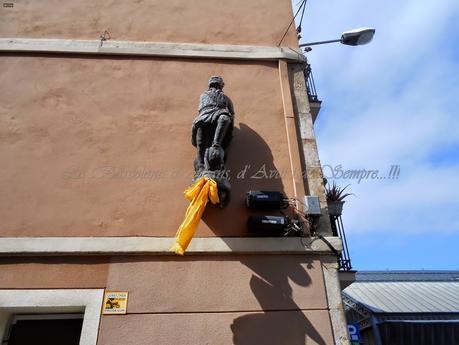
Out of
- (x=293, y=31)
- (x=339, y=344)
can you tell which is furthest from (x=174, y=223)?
(x=293, y=31)

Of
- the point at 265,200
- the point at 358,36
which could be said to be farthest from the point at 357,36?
the point at 265,200

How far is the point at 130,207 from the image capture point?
4.12 metres

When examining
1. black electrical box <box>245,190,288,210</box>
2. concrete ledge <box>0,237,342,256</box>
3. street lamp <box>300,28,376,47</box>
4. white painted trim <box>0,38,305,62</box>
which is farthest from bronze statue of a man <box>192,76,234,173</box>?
street lamp <box>300,28,376,47</box>

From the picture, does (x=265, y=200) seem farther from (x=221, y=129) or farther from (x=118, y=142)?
(x=118, y=142)

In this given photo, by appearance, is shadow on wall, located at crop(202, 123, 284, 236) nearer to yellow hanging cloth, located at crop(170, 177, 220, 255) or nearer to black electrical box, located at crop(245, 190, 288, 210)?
black electrical box, located at crop(245, 190, 288, 210)

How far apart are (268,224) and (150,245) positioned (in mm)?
1416

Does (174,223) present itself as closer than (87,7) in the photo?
Yes

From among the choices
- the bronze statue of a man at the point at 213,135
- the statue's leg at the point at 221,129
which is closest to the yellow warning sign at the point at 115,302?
the bronze statue of a man at the point at 213,135

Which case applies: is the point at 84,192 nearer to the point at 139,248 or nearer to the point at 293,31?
the point at 139,248

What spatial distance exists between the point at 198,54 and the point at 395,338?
969cm

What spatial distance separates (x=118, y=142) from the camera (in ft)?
14.9

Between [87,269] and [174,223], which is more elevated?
[174,223]

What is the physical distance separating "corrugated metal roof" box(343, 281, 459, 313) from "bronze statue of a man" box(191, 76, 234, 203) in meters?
8.88

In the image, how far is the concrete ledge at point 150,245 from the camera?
3.69 m
